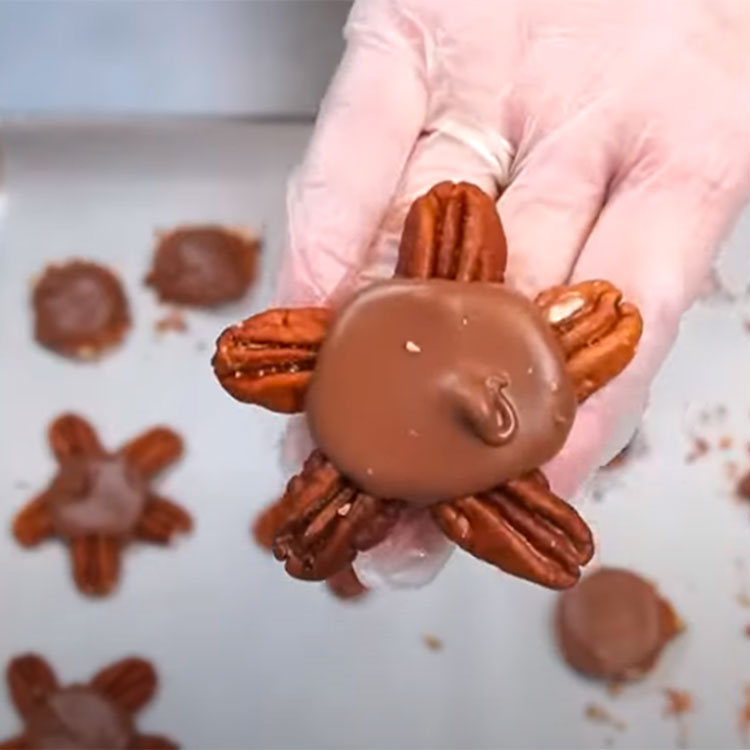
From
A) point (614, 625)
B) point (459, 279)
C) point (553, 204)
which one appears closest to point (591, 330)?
point (459, 279)

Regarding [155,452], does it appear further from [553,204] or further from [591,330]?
[591,330]

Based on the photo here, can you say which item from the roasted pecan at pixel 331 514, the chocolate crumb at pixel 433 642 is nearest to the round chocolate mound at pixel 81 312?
the chocolate crumb at pixel 433 642

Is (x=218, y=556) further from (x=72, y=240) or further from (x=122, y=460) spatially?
(x=72, y=240)

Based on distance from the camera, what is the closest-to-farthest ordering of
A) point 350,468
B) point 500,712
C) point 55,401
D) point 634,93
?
point 350,468
point 634,93
point 500,712
point 55,401

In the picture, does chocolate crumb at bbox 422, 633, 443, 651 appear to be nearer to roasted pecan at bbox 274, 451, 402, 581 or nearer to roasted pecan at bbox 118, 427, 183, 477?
roasted pecan at bbox 118, 427, 183, 477

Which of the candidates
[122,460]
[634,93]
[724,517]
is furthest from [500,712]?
[634,93]

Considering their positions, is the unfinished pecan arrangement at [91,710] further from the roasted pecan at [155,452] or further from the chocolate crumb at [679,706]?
the chocolate crumb at [679,706]

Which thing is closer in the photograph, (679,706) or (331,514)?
(331,514)
